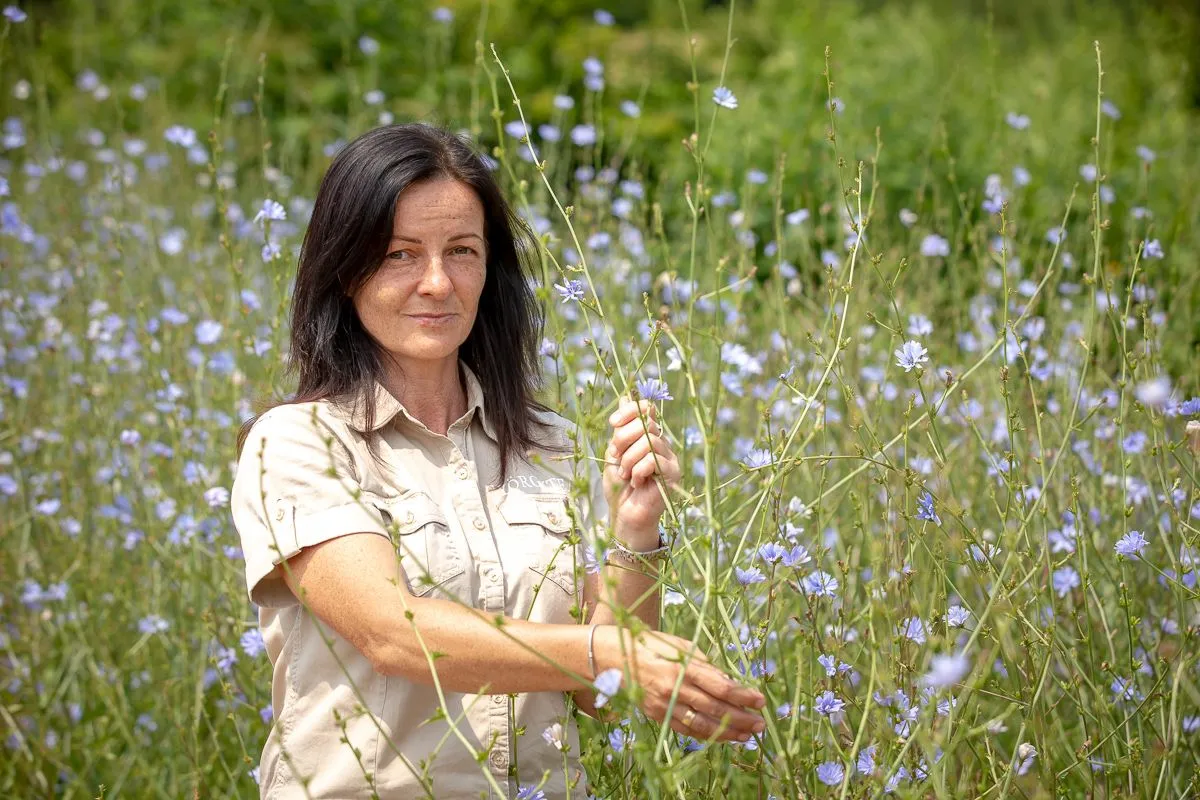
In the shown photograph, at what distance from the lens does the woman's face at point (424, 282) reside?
5.76 ft

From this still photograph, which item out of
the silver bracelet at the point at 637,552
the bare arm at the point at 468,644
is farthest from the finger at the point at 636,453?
the bare arm at the point at 468,644

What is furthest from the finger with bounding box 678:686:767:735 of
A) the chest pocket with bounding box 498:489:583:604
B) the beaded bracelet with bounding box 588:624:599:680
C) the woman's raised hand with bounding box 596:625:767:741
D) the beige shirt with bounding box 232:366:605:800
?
the chest pocket with bounding box 498:489:583:604

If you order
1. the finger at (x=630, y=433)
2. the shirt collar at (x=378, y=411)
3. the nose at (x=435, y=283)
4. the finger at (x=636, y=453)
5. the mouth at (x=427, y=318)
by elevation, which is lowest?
the finger at (x=636, y=453)

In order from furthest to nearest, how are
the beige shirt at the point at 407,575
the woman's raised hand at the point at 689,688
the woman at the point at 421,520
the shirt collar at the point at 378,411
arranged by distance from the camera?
the shirt collar at the point at 378,411, the beige shirt at the point at 407,575, the woman at the point at 421,520, the woman's raised hand at the point at 689,688

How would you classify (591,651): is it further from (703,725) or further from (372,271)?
(372,271)

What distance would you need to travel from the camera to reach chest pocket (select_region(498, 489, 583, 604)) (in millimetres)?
1738

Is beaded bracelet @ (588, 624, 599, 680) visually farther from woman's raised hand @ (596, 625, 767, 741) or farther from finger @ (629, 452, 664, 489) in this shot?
finger @ (629, 452, 664, 489)

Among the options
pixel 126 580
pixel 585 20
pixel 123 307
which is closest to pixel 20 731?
pixel 126 580

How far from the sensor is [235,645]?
7.52 feet

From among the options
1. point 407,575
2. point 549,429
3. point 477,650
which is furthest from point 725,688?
point 549,429

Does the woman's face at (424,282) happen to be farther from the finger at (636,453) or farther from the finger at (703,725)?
the finger at (703,725)

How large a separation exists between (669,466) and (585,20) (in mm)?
5155

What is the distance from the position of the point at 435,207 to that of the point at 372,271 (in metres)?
0.13

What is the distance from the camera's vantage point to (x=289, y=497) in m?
1.59
